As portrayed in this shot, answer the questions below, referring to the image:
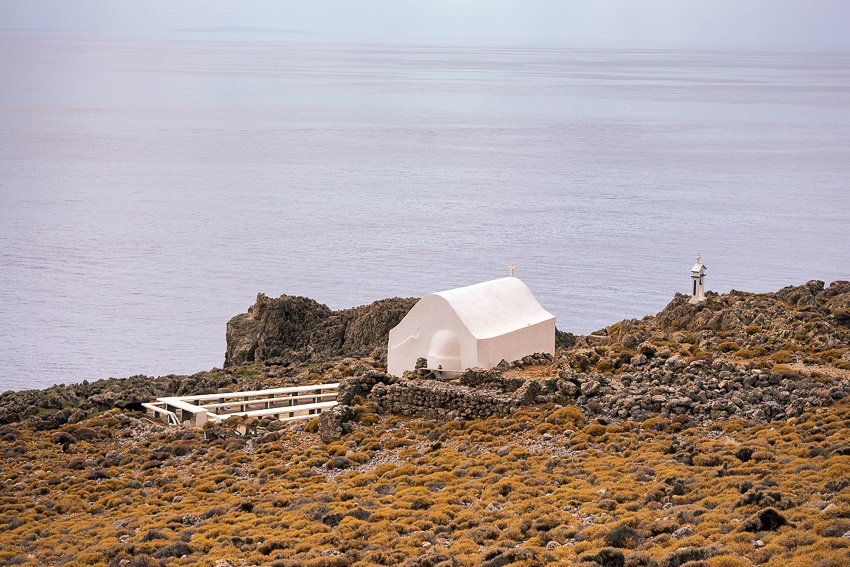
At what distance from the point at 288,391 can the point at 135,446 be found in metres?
7.95

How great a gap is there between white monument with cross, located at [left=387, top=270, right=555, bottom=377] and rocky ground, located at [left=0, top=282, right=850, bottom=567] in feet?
3.24

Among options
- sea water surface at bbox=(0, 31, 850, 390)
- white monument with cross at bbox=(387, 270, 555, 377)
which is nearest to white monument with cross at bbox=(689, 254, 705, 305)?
white monument with cross at bbox=(387, 270, 555, 377)

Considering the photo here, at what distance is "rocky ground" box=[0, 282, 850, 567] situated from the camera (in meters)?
19.0

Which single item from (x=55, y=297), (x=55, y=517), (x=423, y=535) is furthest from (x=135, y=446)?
(x=55, y=297)

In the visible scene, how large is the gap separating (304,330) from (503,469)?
35733mm

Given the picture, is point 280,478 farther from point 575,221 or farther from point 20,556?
point 575,221

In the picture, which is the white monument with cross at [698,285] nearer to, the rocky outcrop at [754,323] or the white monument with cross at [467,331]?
the rocky outcrop at [754,323]

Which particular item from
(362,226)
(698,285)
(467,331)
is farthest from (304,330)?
(362,226)

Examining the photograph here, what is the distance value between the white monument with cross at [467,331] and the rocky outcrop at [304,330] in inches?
753

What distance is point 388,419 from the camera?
3209 centimetres

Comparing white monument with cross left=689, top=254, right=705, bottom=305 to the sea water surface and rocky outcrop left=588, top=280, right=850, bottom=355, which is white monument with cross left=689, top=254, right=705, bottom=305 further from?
the sea water surface

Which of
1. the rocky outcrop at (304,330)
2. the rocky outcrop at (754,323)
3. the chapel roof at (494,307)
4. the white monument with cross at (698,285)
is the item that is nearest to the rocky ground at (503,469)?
the rocky outcrop at (754,323)

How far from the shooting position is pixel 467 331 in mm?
33938

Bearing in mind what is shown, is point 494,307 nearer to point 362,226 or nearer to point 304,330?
point 304,330
